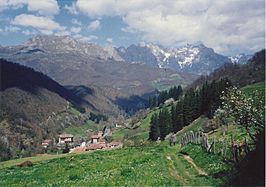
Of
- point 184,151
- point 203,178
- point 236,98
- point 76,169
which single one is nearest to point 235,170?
point 203,178

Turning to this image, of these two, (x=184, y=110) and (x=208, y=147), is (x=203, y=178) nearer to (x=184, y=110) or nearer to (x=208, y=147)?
(x=208, y=147)

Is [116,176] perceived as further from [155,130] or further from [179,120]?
[155,130]

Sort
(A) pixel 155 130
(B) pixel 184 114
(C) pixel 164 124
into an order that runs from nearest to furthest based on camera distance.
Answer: (B) pixel 184 114 < (C) pixel 164 124 < (A) pixel 155 130

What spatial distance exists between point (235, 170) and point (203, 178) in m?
2.49

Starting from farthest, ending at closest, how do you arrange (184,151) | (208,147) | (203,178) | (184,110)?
(184,110), (184,151), (208,147), (203,178)

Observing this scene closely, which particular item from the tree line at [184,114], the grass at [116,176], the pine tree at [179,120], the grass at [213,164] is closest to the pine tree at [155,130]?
the tree line at [184,114]

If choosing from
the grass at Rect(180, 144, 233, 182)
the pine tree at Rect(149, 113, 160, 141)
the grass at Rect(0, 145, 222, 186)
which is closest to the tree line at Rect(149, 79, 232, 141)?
the pine tree at Rect(149, 113, 160, 141)

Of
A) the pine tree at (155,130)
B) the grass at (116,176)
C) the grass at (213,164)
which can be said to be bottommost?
the grass at (116,176)

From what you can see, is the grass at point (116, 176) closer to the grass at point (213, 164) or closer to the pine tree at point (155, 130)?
the grass at point (213, 164)

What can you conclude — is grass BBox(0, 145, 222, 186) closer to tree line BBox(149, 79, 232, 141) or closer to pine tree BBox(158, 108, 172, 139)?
tree line BBox(149, 79, 232, 141)

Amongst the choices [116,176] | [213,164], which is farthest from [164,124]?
[116,176]

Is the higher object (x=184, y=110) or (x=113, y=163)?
(x=184, y=110)

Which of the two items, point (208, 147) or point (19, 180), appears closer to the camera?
point (19, 180)

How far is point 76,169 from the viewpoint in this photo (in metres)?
33.6
